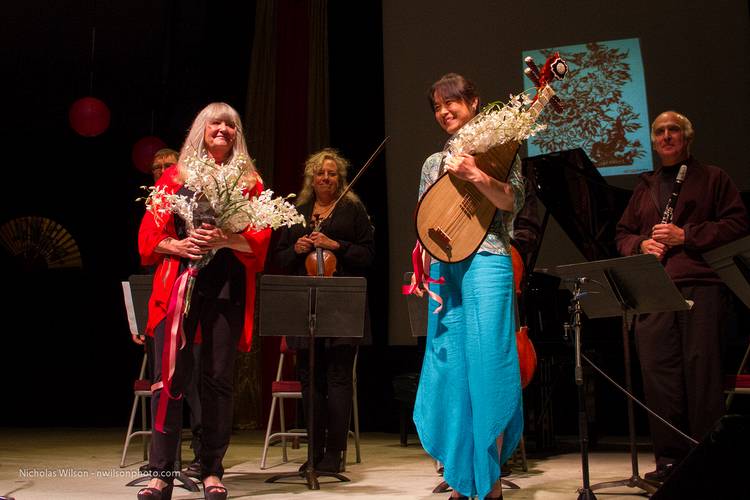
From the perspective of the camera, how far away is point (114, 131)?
976 centimetres

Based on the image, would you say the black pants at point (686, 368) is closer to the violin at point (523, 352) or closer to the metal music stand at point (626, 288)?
the metal music stand at point (626, 288)

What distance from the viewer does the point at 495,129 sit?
8.54ft

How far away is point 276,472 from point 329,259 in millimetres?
1259

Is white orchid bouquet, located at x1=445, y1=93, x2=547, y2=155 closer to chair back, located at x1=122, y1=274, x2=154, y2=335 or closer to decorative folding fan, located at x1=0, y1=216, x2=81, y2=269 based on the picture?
chair back, located at x1=122, y1=274, x2=154, y2=335

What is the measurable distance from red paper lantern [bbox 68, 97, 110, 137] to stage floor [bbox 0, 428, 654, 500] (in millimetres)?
2620

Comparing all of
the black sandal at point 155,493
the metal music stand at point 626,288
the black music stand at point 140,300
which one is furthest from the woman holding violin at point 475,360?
the black music stand at point 140,300

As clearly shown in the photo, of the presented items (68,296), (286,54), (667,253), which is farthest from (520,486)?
(68,296)

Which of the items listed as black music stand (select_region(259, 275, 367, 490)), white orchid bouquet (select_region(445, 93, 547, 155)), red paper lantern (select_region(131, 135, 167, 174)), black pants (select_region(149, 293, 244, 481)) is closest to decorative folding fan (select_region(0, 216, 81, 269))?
red paper lantern (select_region(131, 135, 167, 174))

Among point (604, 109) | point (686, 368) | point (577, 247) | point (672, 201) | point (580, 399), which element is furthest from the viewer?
point (604, 109)

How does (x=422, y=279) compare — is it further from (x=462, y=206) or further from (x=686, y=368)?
(x=686, y=368)

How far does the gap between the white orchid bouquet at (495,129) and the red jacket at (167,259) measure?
95 cm

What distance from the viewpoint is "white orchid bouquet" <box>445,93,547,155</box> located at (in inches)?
102

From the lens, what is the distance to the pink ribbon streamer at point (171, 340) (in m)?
2.96

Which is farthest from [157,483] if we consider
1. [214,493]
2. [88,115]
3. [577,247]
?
[88,115]
